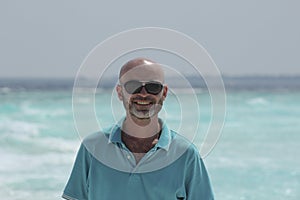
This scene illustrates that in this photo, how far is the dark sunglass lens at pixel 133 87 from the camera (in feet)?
7.44

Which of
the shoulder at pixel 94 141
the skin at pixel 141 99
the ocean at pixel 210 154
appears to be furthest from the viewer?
the ocean at pixel 210 154

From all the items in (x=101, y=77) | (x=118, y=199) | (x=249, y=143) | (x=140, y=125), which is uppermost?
(x=101, y=77)

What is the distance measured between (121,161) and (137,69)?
0.94 ft

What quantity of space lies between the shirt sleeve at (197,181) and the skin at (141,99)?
0.54 feet

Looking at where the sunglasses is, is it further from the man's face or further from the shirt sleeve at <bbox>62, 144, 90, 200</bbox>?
the shirt sleeve at <bbox>62, 144, 90, 200</bbox>

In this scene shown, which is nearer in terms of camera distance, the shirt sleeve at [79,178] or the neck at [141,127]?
the neck at [141,127]

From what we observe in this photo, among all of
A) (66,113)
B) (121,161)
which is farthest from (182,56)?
(66,113)

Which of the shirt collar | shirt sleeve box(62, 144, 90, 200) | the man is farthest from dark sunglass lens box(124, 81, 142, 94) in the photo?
shirt sleeve box(62, 144, 90, 200)

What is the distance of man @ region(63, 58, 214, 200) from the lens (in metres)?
2.28

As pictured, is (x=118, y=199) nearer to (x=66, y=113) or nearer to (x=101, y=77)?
(x=101, y=77)

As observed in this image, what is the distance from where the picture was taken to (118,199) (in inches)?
91.6

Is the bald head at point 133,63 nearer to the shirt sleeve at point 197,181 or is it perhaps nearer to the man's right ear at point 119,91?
the man's right ear at point 119,91

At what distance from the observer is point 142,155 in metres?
2.36

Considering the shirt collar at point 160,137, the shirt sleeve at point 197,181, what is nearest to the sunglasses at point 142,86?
the shirt collar at point 160,137
